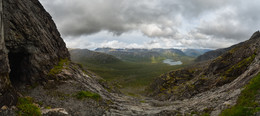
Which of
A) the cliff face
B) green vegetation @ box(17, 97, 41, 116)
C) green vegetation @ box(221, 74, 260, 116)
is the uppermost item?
the cliff face

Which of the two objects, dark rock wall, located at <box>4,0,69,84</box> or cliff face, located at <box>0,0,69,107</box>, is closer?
cliff face, located at <box>0,0,69,107</box>

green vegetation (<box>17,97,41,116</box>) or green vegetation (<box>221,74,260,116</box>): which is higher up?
green vegetation (<box>221,74,260,116</box>)

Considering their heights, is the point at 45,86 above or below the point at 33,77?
below

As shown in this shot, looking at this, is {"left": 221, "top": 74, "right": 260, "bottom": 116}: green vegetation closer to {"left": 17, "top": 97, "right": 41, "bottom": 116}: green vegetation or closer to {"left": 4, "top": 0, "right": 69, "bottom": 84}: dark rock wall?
{"left": 17, "top": 97, "right": 41, "bottom": 116}: green vegetation

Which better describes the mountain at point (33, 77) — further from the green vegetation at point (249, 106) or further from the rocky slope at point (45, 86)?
the green vegetation at point (249, 106)

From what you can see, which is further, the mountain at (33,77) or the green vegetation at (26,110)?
the mountain at (33,77)

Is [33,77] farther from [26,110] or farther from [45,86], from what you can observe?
[26,110]

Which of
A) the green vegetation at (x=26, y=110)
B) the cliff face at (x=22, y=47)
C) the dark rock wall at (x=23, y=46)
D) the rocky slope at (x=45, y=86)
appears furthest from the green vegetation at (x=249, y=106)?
the dark rock wall at (x=23, y=46)

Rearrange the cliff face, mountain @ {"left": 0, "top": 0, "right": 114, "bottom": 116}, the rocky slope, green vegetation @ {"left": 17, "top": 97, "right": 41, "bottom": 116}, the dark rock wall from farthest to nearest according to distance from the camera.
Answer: the dark rock wall
the cliff face
mountain @ {"left": 0, "top": 0, "right": 114, "bottom": 116}
the rocky slope
green vegetation @ {"left": 17, "top": 97, "right": 41, "bottom": 116}

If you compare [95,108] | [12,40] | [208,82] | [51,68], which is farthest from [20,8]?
[208,82]

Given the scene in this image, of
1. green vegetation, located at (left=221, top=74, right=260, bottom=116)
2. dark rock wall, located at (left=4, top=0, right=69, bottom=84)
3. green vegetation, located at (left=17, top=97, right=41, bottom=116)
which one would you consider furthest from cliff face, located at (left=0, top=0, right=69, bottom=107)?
green vegetation, located at (left=221, top=74, right=260, bottom=116)

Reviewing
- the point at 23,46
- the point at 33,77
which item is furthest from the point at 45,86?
the point at 23,46
